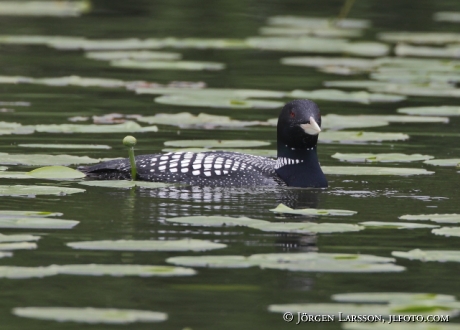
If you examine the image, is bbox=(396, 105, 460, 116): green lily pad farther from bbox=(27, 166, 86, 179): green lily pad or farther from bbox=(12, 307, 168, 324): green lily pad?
bbox=(12, 307, 168, 324): green lily pad

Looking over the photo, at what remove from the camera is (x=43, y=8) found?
23.0 meters

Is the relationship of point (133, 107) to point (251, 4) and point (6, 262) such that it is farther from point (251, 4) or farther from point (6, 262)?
point (251, 4)

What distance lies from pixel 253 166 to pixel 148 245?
103 inches

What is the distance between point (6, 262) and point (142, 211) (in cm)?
168

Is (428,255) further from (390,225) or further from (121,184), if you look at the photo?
(121,184)

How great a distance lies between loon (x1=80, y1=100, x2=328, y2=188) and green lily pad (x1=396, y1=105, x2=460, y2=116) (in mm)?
3686

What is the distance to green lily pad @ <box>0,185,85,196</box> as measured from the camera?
7.88 meters

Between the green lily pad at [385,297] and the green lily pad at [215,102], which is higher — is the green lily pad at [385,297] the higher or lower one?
the lower one

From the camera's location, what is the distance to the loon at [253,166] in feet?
28.2

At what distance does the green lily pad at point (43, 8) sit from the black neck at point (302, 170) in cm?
1440

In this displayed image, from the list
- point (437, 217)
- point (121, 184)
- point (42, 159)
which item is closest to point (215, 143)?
point (42, 159)

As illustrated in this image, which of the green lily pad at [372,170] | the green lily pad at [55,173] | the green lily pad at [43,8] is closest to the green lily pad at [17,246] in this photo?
the green lily pad at [55,173]

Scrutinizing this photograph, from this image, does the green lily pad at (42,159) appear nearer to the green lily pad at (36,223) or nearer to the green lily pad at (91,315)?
the green lily pad at (36,223)

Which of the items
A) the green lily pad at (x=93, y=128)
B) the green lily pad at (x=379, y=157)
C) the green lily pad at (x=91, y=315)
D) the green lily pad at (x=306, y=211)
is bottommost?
the green lily pad at (x=91, y=315)
